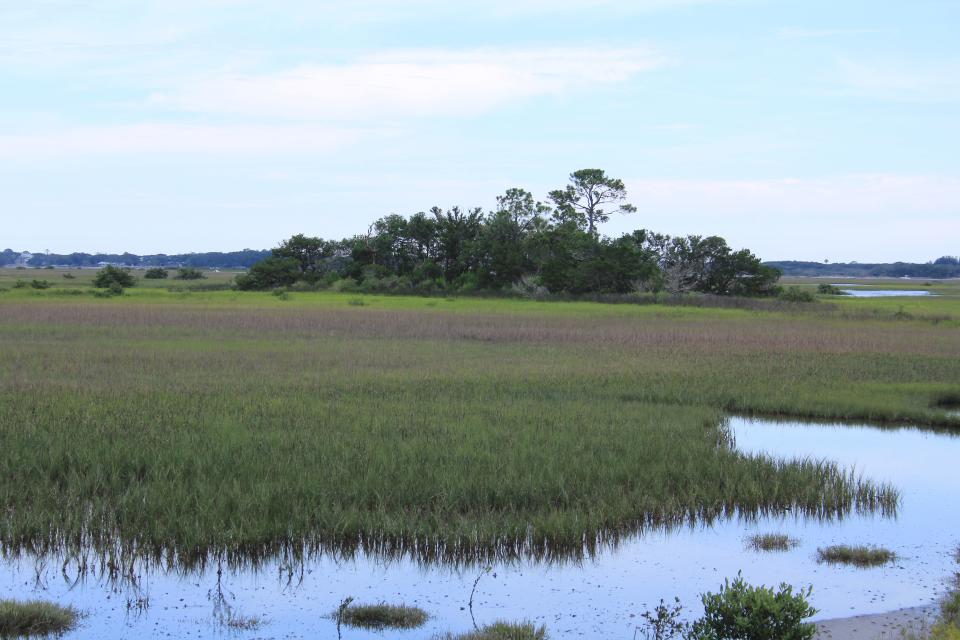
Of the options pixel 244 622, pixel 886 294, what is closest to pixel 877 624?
pixel 244 622

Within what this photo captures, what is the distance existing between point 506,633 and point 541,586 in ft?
4.06

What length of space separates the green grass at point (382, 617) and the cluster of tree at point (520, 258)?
47.7 metres

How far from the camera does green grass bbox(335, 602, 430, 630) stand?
6.84 m

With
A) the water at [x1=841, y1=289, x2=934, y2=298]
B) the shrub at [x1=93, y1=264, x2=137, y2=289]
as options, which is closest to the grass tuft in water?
the shrub at [x1=93, y1=264, x2=137, y2=289]

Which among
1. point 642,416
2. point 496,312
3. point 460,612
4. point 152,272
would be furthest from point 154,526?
point 152,272

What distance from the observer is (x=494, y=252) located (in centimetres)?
5881

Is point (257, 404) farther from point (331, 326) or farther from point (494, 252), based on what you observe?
point (494, 252)

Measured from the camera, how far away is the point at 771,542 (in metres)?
8.75

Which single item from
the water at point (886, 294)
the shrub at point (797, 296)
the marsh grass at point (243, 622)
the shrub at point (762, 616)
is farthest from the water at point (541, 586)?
the water at point (886, 294)

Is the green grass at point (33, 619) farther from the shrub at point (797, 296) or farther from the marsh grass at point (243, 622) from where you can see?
the shrub at point (797, 296)

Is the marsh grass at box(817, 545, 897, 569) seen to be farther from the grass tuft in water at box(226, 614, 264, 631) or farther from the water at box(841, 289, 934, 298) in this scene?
the water at box(841, 289, 934, 298)

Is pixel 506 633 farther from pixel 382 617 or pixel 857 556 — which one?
pixel 857 556

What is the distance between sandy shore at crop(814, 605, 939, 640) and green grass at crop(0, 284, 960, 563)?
2.36 metres

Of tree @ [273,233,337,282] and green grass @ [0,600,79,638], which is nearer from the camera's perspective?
green grass @ [0,600,79,638]
